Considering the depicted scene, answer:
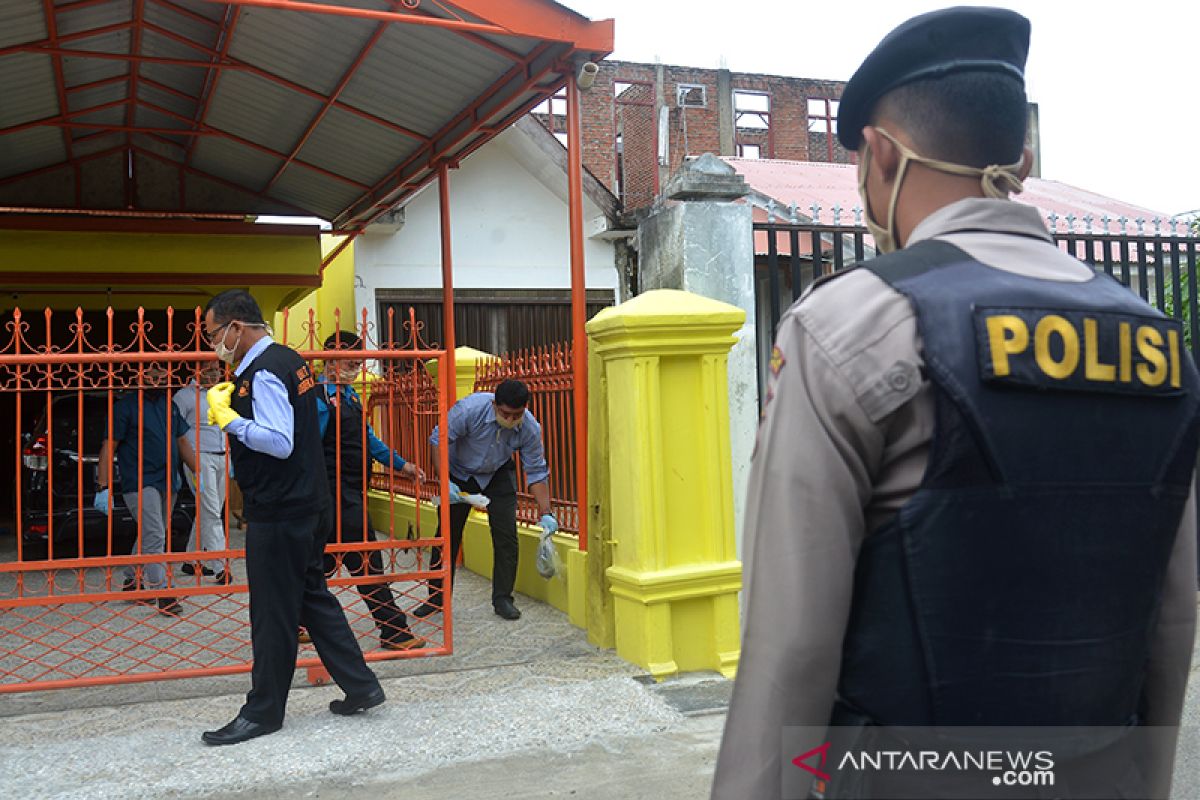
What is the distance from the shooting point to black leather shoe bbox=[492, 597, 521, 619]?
6734 millimetres

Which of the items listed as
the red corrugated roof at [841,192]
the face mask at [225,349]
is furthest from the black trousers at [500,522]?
the red corrugated roof at [841,192]

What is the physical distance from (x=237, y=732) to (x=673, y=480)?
2.39 meters

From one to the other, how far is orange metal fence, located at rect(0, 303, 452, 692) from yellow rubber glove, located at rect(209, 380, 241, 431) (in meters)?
0.65

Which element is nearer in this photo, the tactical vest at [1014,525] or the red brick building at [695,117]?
the tactical vest at [1014,525]

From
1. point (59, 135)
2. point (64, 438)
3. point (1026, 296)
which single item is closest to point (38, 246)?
point (59, 135)

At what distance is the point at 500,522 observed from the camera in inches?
277

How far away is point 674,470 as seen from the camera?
5.48 m

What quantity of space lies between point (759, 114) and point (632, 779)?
3125cm

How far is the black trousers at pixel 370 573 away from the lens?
5.82 metres

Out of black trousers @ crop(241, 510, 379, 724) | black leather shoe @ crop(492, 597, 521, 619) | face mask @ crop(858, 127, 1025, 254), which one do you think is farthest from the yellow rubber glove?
face mask @ crop(858, 127, 1025, 254)

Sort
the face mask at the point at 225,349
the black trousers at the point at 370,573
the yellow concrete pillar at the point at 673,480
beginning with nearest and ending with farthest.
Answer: the face mask at the point at 225,349
the yellow concrete pillar at the point at 673,480
the black trousers at the point at 370,573

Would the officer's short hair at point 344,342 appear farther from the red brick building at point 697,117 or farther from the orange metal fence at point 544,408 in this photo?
the red brick building at point 697,117

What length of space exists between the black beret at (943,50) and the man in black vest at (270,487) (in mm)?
3300

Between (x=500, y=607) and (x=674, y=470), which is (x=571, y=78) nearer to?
(x=674, y=470)
